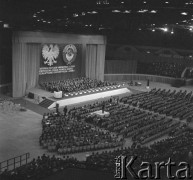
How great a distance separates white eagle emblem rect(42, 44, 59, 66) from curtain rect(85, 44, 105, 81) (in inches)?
228

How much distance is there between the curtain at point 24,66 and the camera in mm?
36469

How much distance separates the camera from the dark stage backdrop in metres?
41.3

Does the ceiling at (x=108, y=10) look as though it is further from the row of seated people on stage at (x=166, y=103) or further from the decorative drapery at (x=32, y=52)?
the row of seated people on stage at (x=166, y=103)

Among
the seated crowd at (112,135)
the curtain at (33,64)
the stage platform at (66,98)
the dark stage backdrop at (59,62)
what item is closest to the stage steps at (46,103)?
the stage platform at (66,98)

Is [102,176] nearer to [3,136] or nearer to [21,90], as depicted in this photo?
[3,136]

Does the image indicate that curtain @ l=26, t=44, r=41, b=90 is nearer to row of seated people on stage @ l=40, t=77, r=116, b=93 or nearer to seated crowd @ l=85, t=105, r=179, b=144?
row of seated people on stage @ l=40, t=77, r=116, b=93

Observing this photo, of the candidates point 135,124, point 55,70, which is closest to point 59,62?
point 55,70

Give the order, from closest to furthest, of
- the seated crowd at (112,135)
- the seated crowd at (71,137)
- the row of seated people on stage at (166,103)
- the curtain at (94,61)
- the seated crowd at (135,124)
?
the seated crowd at (112,135) → the seated crowd at (71,137) → the seated crowd at (135,124) → the row of seated people on stage at (166,103) → the curtain at (94,61)

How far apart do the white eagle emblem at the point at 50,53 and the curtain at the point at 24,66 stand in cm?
131

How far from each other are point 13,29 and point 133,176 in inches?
1095

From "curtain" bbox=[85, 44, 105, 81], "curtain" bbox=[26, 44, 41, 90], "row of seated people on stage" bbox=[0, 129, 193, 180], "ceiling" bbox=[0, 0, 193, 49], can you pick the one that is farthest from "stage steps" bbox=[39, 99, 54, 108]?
"row of seated people on stage" bbox=[0, 129, 193, 180]

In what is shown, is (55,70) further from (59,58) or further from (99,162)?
(99,162)

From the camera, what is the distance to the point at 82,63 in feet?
154

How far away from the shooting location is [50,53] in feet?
137
